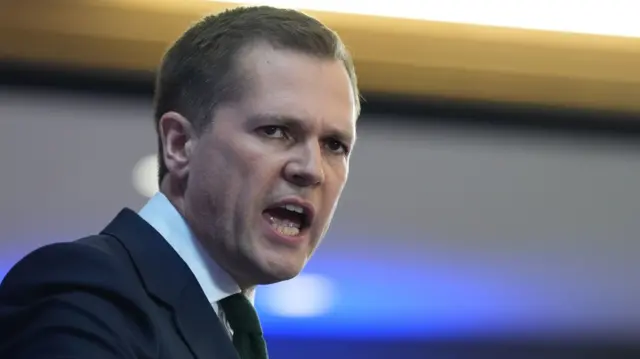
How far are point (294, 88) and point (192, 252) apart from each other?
0.65 feet

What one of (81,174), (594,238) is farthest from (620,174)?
(81,174)

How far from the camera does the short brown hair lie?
0.93 m

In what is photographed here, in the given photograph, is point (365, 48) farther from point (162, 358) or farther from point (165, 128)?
point (162, 358)

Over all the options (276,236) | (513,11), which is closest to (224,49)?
(276,236)

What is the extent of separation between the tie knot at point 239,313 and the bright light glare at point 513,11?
3.08 ft

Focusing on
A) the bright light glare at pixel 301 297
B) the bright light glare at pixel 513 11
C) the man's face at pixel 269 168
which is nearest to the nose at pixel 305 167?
the man's face at pixel 269 168

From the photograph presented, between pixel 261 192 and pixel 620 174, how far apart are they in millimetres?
1495

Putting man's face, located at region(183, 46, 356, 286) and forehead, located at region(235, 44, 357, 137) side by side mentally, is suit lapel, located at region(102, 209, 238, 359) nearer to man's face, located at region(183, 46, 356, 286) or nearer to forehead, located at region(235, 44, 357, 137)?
man's face, located at region(183, 46, 356, 286)

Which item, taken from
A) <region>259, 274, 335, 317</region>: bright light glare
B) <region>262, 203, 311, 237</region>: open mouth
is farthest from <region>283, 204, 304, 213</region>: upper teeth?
<region>259, 274, 335, 317</region>: bright light glare

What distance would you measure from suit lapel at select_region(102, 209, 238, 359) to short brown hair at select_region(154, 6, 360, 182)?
0.36ft

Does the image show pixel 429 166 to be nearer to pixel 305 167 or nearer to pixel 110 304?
pixel 305 167

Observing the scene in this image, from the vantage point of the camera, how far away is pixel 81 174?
184 centimetres

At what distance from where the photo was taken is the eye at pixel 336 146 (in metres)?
0.92

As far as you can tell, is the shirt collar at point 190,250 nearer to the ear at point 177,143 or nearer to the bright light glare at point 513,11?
the ear at point 177,143
